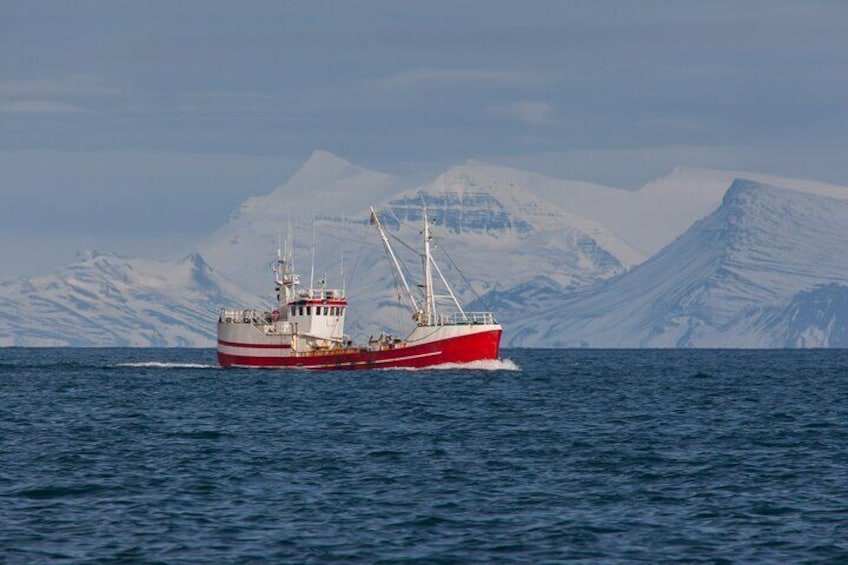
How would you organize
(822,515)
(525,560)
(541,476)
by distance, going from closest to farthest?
(525,560), (822,515), (541,476)

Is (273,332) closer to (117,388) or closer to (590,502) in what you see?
(117,388)

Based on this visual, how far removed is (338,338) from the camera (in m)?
168

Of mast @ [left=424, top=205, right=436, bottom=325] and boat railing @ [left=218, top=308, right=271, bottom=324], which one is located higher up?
mast @ [left=424, top=205, right=436, bottom=325]

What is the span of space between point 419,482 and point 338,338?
351 feet

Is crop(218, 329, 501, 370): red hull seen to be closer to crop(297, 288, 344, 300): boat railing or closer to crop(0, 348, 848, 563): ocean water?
crop(297, 288, 344, 300): boat railing

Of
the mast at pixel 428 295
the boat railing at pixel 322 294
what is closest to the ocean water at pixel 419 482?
the mast at pixel 428 295

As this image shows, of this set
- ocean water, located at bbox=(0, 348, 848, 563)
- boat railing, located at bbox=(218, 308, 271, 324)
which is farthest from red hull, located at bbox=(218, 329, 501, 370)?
ocean water, located at bbox=(0, 348, 848, 563)

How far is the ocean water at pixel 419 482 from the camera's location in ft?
156

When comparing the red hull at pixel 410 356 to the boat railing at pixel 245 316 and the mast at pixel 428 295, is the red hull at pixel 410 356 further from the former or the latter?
the boat railing at pixel 245 316

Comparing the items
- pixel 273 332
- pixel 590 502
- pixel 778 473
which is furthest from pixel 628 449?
pixel 273 332

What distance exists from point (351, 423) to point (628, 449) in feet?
68.6

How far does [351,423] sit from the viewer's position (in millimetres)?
91188

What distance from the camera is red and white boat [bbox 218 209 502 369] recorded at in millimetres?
160375

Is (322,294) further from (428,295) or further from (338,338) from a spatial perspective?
(428,295)
